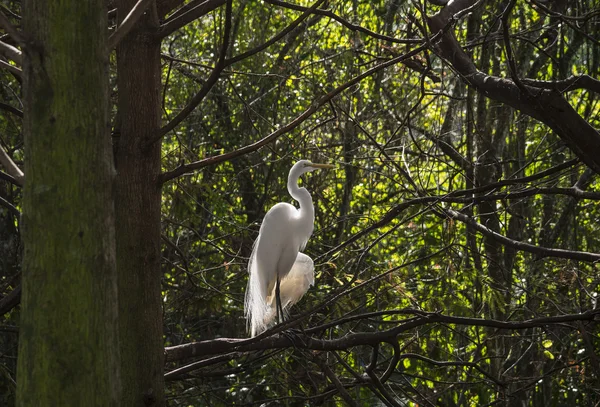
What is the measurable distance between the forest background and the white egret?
18 cm

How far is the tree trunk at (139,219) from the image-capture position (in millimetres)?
1962

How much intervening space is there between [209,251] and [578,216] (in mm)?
2739

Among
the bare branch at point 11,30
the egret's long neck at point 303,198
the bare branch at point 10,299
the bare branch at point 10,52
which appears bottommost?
the bare branch at point 10,299

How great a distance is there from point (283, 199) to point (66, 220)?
4810mm

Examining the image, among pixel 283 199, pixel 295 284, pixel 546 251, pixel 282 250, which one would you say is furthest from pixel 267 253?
pixel 546 251

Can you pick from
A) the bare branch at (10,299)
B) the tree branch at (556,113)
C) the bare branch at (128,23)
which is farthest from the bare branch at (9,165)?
the tree branch at (556,113)

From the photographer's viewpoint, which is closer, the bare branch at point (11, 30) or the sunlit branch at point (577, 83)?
the bare branch at point (11, 30)

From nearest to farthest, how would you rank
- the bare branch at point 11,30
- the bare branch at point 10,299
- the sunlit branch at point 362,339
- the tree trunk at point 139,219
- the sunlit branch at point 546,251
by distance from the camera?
the bare branch at point 11,30, the tree trunk at point 139,219, the bare branch at point 10,299, the sunlit branch at point 362,339, the sunlit branch at point 546,251

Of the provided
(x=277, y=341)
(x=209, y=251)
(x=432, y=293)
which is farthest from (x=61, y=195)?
(x=209, y=251)

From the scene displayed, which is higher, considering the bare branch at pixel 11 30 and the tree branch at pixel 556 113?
the tree branch at pixel 556 113

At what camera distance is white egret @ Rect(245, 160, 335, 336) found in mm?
4469

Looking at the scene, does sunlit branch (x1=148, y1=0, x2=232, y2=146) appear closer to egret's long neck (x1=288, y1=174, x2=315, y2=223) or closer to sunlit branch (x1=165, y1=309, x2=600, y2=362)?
sunlit branch (x1=165, y1=309, x2=600, y2=362)

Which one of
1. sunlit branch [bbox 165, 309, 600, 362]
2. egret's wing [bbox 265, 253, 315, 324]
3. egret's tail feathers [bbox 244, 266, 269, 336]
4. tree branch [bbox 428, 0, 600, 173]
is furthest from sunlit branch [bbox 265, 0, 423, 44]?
egret's tail feathers [bbox 244, 266, 269, 336]

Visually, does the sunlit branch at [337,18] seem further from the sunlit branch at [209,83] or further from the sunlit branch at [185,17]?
the sunlit branch at [209,83]
